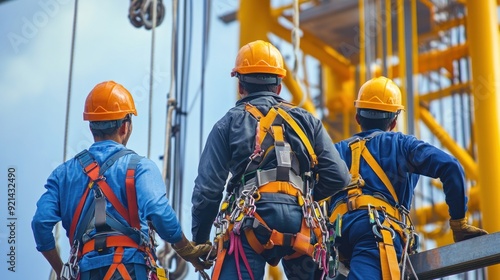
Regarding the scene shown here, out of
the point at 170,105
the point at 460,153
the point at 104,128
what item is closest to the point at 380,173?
the point at 104,128

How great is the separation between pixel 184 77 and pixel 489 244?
4.42m

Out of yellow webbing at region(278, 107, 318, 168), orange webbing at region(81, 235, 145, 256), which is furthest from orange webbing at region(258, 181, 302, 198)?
orange webbing at region(81, 235, 145, 256)

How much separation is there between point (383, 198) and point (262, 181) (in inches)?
36.4

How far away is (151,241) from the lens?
6.74 m

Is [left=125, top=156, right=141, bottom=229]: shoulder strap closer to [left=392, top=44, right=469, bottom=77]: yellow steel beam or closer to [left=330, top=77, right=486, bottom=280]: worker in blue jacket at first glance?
[left=330, top=77, right=486, bottom=280]: worker in blue jacket

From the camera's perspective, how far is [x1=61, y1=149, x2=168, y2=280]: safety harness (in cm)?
655

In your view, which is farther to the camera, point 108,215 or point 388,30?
point 388,30

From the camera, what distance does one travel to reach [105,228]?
6.57m

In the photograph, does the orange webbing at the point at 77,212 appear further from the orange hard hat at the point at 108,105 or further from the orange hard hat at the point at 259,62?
the orange hard hat at the point at 259,62

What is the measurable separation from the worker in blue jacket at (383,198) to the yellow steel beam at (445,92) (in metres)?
9.07

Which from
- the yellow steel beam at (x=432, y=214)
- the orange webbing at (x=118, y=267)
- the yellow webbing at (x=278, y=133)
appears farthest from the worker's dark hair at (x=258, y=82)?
the yellow steel beam at (x=432, y=214)

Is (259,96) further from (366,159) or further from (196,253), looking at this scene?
(196,253)

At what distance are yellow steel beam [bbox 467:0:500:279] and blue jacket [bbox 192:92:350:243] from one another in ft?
16.2

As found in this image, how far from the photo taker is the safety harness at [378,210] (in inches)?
274
